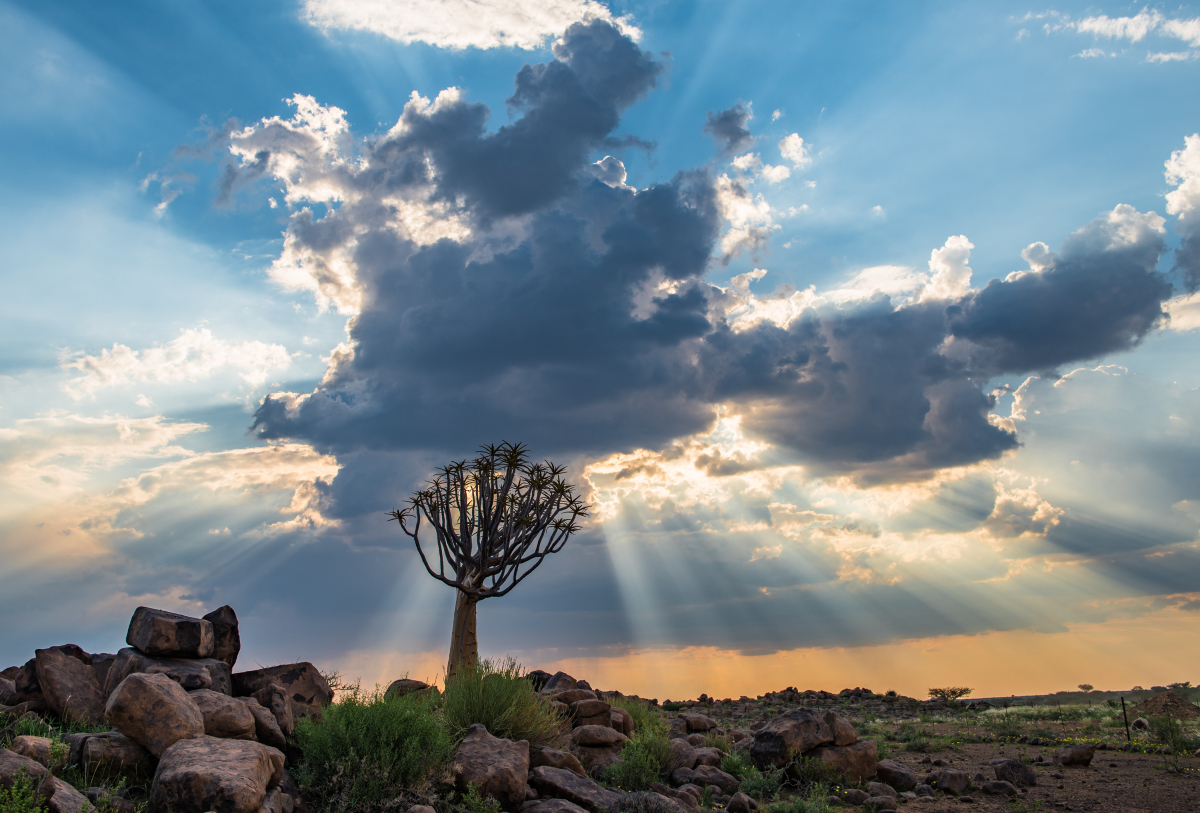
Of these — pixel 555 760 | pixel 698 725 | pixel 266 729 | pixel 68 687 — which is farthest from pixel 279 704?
pixel 698 725

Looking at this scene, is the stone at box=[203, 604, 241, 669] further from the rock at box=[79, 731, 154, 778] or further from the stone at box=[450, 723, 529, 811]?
the stone at box=[450, 723, 529, 811]

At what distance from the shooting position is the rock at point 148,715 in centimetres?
829

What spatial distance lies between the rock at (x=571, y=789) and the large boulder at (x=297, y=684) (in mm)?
3679

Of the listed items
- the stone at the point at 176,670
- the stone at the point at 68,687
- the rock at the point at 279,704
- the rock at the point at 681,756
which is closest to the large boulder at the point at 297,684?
the stone at the point at 176,670

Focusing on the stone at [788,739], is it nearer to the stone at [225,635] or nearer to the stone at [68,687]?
the stone at [225,635]

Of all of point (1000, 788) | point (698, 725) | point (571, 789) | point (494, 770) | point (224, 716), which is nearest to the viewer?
point (224, 716)

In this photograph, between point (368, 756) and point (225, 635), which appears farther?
point (225, 635)

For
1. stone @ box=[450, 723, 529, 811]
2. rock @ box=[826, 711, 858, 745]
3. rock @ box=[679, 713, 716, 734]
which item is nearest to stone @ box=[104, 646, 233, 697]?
stone @ box=[450, 723, 529, 811]

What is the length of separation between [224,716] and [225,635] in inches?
125

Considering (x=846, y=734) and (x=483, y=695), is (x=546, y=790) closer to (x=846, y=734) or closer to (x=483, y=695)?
(x=483, y=695)

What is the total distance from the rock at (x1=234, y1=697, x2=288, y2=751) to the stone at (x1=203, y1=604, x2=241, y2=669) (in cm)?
218

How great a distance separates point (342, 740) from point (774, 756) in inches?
342

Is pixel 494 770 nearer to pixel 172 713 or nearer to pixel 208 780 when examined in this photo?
pixel 208 780

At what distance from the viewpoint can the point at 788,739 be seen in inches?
572
